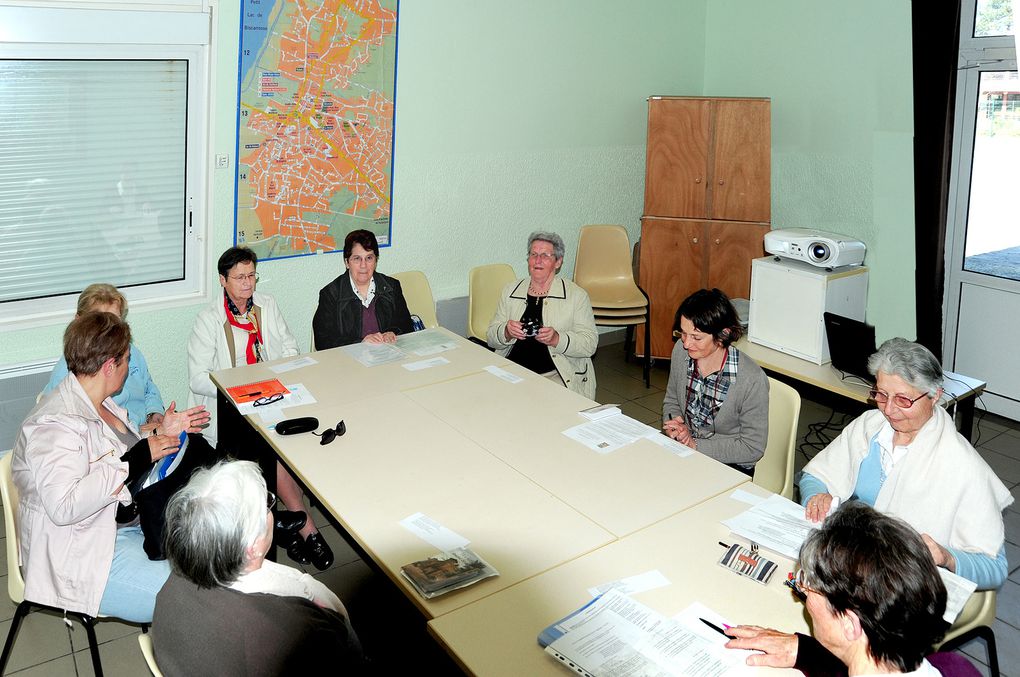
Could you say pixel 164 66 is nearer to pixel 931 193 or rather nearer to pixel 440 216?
pixel 440 216

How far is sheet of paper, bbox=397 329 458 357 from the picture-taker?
4582 mm

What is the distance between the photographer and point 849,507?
2.05 metres

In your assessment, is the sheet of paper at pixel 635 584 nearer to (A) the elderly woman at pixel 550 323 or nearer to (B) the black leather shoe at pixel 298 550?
(B) the black leather shoe at pixel 298 550

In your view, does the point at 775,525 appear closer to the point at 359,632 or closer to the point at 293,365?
the point at 359,632

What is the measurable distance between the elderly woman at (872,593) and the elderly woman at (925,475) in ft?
2.62

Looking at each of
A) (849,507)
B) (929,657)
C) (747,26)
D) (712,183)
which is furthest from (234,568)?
(747,26)

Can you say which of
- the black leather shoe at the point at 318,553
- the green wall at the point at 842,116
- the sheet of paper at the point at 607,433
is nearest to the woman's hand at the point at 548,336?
the sheet of paper at the point at 607,433

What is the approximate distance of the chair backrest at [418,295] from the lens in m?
5.53

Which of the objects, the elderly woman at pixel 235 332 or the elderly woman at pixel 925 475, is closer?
the elderly woman at pixel 925 475

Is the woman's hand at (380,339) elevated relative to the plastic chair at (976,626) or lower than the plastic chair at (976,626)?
elevated

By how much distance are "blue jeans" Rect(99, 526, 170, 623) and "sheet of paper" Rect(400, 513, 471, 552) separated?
861 millimetres

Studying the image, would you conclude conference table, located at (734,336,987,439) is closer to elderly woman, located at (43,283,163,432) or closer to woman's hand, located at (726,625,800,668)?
woman's hand, located at (726,625,800,668)

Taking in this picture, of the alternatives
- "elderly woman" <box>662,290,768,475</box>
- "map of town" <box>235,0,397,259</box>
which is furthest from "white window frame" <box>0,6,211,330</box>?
"elderly woman" <box>662,290,768,475</box>

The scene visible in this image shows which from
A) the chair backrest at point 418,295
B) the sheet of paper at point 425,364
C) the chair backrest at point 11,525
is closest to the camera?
the chair backrest at point 11,525
